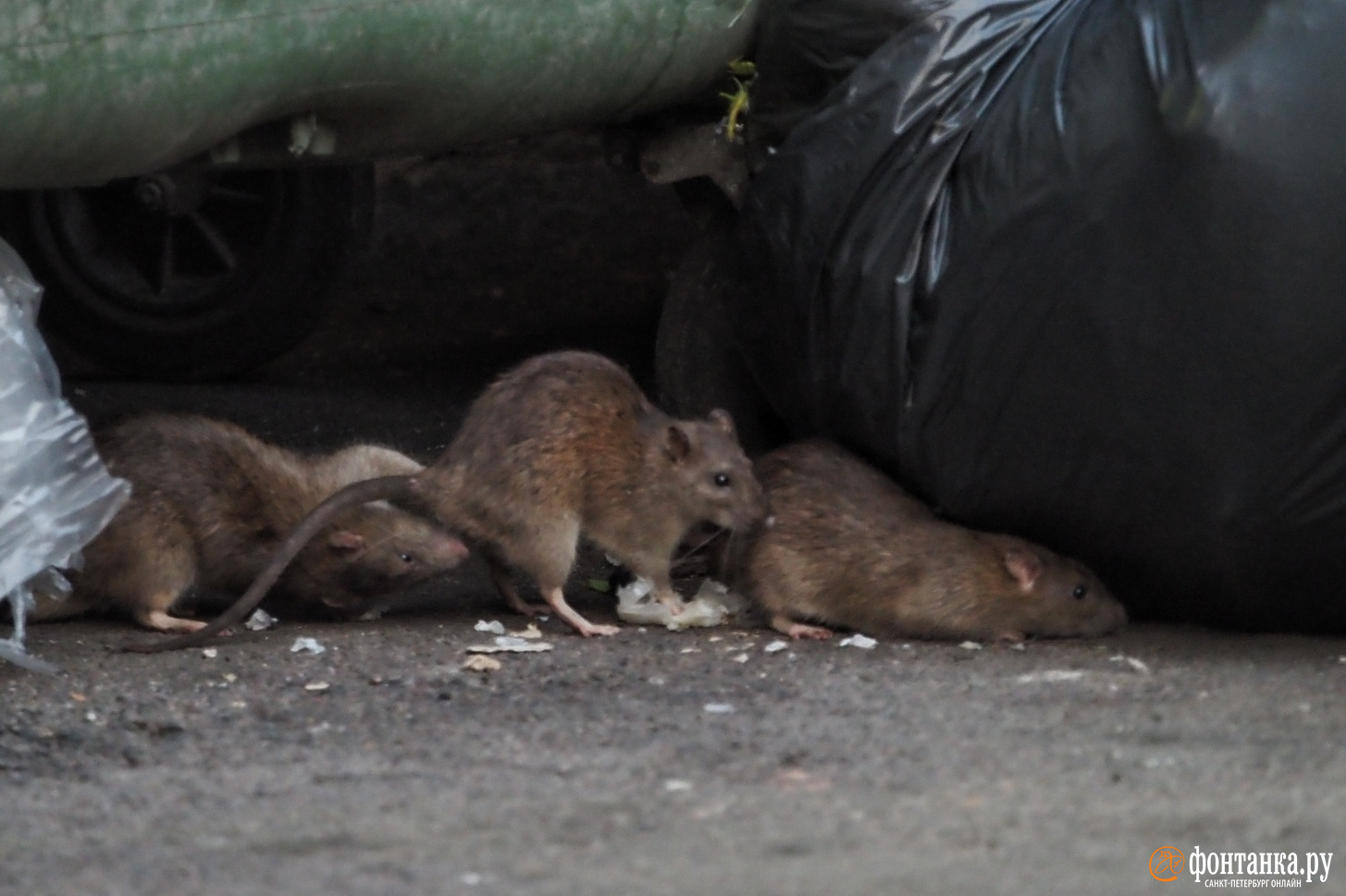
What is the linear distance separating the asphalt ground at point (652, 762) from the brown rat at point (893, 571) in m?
0.08

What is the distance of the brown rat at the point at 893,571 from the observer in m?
4.31

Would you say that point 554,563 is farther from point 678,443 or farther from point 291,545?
point 291,545

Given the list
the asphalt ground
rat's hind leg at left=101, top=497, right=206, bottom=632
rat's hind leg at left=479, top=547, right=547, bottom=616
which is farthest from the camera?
rat's hind leg at left=479, top=547, right=547, bottom=616

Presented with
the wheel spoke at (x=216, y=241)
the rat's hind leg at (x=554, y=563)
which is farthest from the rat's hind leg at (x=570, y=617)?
the wheel spoke at (x=216, y=241)

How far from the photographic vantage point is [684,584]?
497 centimetres

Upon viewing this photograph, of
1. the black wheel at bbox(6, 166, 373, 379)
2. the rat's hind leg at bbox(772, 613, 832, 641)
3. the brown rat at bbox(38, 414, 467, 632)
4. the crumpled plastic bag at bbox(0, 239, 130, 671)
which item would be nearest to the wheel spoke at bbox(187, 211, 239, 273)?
the black wheel at bbox(6, 166, 373, 379)

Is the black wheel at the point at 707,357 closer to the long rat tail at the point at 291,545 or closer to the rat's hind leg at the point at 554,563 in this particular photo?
the rat's hind leg at the point at 554,563

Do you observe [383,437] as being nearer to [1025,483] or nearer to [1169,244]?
[1025,483]

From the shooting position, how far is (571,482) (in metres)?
4.49

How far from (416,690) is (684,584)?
122 centimetres

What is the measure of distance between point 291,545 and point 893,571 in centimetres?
133

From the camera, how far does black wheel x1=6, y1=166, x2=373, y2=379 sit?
6109mm

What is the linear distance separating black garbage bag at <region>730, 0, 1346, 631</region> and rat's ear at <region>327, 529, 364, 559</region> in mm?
1090

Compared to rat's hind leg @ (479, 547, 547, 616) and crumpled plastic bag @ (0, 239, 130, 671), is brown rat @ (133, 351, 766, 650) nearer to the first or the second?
rat's hind leg @ (479, 547, 547, 616)
